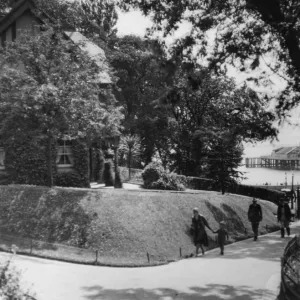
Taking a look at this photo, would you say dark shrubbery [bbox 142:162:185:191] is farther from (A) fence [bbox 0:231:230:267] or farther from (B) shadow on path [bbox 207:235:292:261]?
(A) fence [bbox 0:231:230:267]

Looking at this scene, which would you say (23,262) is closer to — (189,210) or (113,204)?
(113,204)

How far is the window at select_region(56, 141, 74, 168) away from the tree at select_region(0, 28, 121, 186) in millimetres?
3522

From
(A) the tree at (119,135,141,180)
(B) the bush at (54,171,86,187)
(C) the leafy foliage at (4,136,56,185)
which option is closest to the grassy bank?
(C) the leafy foliage at (4,136,56,185)

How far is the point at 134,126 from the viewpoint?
47.1 meters

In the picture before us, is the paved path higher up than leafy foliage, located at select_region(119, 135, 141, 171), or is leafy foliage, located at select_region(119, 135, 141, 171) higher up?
leafy foliage, located at select_region(119, 135, 141, 171)

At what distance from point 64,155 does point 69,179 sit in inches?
58.6

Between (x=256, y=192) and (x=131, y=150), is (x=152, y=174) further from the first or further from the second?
(x=131, y=150)

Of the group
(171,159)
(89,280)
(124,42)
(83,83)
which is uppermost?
(124,42)

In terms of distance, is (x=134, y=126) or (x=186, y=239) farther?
(x=134, y=126)

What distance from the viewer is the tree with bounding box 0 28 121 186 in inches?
797

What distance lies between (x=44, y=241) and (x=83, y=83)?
26.1 ft

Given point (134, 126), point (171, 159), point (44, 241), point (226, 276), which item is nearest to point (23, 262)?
point (44, 241)

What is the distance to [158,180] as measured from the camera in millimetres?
25906

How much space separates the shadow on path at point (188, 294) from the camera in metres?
11.0
